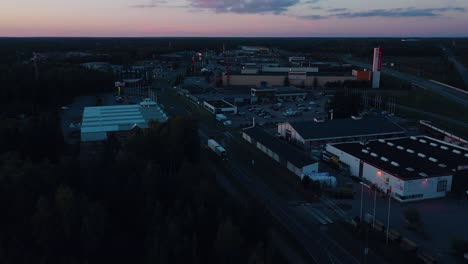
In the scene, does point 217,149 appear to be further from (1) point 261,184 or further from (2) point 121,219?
(2) point 121,219

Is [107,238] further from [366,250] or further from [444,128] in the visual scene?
[444,128]

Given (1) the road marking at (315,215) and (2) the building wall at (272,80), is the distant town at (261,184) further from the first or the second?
(2) the building wall at (272,80)

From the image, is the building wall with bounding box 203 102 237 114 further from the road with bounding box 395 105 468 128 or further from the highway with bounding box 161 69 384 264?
the road with bounding box 395 105 468 128

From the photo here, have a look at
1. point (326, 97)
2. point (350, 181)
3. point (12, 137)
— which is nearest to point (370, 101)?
point (326, 97)

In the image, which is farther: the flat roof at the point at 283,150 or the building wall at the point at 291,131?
the building wall at the point at 291,131

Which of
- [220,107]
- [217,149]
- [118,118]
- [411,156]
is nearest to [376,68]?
[220,107]

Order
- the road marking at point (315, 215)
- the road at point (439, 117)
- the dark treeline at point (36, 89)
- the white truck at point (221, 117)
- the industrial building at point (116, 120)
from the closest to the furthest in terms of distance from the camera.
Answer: the road marking at point (315, 215) < the industrial building at point (116, 120) < the road at point (439, 117) < the white truck at point (221, 117) < the dark treeline at point (36, 89)

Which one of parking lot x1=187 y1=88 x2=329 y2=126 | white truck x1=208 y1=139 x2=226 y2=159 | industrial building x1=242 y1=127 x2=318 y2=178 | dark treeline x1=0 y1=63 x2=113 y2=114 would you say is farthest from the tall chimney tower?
dark treeline x1=0 y1=63 x2=113 y2=114

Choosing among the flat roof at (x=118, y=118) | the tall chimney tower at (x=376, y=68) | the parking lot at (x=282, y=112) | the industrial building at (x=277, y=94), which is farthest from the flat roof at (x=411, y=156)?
the tall chimney tower at (x=376, y=68)
